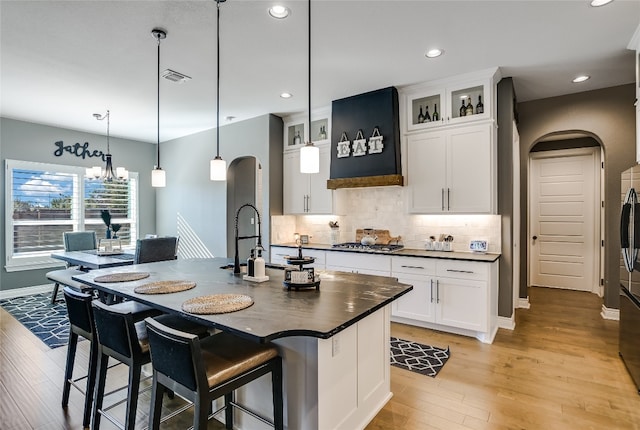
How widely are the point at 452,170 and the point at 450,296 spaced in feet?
4.72

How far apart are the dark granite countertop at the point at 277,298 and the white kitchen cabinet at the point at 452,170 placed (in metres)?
1.92

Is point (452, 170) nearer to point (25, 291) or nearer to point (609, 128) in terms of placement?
point (609, 128)

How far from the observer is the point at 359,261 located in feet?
13.9

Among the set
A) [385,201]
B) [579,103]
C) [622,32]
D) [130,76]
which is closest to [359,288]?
[385,201]

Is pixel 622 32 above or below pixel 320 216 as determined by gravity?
above

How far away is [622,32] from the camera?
2.86 metres

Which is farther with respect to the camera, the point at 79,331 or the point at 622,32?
the point at 622,32

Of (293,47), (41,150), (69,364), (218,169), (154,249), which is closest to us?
(69,364)

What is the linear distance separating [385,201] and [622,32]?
2.90 meters

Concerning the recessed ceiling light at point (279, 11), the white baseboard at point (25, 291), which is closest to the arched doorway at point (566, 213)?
the recessed ceiling light at point (279, 11)

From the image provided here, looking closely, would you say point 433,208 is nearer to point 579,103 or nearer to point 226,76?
point 579,103

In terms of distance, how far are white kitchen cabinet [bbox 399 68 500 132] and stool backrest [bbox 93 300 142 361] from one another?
11.9 ft

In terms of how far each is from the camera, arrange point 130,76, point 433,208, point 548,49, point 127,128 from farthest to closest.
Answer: point 127,128 → point 433,208 → point 130,76 → point 548,49

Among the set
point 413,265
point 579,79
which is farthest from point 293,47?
point 579,79
